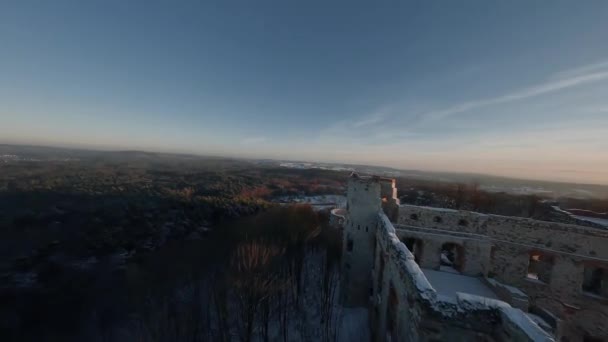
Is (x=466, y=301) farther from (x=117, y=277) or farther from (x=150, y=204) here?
(x=150, y=204)

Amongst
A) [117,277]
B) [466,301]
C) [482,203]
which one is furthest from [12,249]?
[482,203]

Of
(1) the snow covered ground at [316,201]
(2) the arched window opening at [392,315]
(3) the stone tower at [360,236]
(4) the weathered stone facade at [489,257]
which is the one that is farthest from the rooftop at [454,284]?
(1) the snow covered ground at [316,201]

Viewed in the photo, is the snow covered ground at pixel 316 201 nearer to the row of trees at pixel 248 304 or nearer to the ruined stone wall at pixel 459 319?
the row of trees at pixel 248 304

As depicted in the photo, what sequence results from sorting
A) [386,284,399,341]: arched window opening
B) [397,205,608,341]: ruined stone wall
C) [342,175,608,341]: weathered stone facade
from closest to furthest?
[386,284,399,341]: arched window opening
[342,175,608,341]: weathered stone facade
[397,205,608,341]: ruined stone wall

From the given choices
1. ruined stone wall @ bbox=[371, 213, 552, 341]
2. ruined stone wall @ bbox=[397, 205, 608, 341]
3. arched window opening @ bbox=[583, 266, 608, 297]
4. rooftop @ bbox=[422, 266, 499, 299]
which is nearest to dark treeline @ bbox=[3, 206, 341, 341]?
rooftop @ bbox=[422, 266, 499, 299]

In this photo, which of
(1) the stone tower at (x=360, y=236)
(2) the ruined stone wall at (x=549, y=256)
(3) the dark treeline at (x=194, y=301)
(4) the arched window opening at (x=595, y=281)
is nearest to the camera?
(3) the dark treeline at (x=194, y=301)

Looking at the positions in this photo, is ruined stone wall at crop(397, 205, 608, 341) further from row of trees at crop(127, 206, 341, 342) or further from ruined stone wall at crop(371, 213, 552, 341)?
ruined stone wall at crop(371, 213, 552, 341)

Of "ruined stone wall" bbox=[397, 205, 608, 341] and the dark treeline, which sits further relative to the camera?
"ruined stone wall" bbox=[397, 205, 608, 341]
